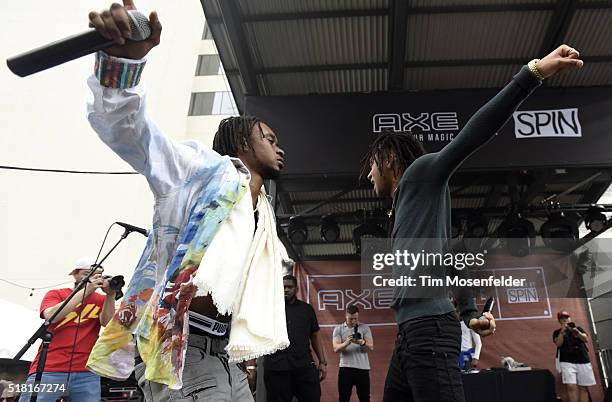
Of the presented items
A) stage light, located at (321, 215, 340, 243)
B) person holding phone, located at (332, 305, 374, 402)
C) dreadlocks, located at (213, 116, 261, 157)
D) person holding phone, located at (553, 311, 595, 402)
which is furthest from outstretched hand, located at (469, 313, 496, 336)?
person holding phone, located at (553, 311, 595, 402)

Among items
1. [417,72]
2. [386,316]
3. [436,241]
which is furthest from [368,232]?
[436,241]

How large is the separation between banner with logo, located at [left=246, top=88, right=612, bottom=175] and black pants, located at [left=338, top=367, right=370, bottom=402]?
3.20 meters

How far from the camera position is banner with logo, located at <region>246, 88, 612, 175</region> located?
5.38 m

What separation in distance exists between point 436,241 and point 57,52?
1.53m

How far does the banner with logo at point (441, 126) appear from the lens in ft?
17.6

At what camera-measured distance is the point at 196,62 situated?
19.7 meters

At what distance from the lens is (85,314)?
4.07 metres

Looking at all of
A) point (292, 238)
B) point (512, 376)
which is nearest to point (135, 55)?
point (292, 238)

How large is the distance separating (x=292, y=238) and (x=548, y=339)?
5172mm

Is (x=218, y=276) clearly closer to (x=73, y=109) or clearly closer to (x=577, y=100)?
(x=577, y=100)

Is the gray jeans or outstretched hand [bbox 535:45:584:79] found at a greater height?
outstretched hand [bbox 535:45:584:79]

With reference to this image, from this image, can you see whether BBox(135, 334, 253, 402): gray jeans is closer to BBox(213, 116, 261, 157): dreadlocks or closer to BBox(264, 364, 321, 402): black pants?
BBox(213, 116, 261, 157): dreadlocks

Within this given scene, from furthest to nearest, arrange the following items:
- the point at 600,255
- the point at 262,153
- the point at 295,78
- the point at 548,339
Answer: the point at 600,255
the point at 548,339
the point at 295,78
the point at 262,153

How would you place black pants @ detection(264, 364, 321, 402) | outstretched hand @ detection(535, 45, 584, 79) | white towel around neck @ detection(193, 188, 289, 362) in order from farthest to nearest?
black pants @ detection(264, 364, 321, 402) < outstretched hand @ detection(535, 45, 584, 79) < white towel around neck @ detection(193, 188, 289, 362)
